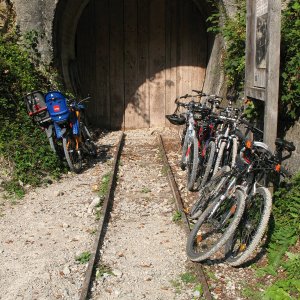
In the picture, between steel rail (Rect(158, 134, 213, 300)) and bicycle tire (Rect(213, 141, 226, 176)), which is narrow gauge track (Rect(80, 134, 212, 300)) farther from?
bicycle tire (Rect(213, 141, 226, 176))

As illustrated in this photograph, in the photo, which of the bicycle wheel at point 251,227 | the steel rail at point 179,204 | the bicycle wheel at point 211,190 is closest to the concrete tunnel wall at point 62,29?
the steel rail at point 179,204

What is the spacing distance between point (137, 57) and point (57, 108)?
439cm

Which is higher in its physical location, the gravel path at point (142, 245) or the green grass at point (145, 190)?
the green grass at point (145, 190)

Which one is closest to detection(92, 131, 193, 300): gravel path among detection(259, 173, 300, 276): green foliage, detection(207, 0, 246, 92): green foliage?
detection(259, 173, 300, 276): green foliage

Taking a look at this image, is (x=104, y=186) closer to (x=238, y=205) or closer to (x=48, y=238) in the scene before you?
(x=48, y=238)

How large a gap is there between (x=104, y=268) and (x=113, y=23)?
7778mm

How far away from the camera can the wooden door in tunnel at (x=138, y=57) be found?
37.3 feet

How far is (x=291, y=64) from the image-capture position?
18.4 ft

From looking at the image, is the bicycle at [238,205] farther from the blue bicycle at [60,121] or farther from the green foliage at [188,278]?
the blue bicycle at [60,121]

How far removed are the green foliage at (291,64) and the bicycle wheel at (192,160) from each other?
1.39 meters

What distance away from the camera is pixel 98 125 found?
39.0 ft

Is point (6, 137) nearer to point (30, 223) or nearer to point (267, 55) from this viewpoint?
point (30, 223)

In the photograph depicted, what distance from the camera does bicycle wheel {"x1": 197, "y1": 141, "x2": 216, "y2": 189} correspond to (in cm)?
646

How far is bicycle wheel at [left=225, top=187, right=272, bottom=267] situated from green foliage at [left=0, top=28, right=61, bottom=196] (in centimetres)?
358
